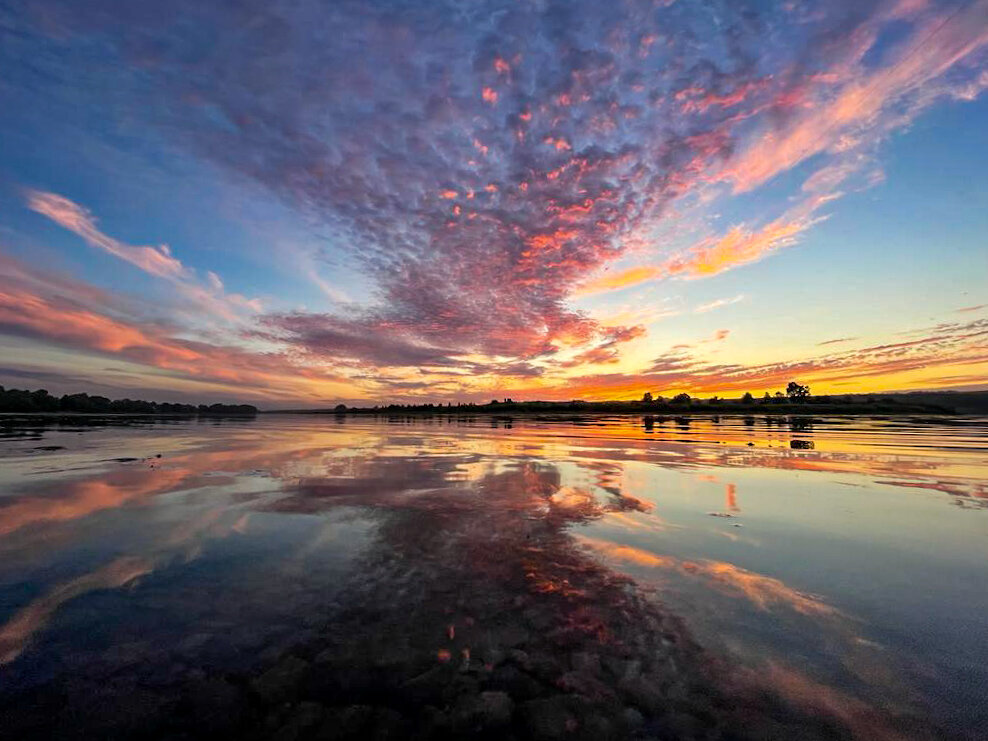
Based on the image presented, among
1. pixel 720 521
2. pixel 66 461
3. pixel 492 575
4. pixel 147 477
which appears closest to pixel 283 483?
pixel 147 477

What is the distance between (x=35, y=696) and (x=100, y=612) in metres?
1.69

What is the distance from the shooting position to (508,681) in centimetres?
377

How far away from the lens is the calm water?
11.1ft

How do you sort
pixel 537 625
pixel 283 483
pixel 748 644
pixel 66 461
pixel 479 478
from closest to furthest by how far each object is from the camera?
pixel 748 644, pixel 537 625, pixel 283 483, pixel 479 478, pixel 66 461

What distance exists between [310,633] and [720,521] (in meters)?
7.83

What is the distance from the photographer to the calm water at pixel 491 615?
3377 mm

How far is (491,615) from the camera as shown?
16.3 feet

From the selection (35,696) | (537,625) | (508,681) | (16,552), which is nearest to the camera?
(35,696)

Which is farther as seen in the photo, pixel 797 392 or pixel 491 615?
pixel 797 392

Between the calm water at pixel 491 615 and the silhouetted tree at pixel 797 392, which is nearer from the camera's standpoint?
the calm water at pixel 491 615

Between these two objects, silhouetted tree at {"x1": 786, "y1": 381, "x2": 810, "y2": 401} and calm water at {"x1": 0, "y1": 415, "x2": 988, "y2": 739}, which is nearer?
calm water at {"x1": 0, "y1": 415, "x2": 988, "y2": 739}

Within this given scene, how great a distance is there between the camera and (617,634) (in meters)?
4.60

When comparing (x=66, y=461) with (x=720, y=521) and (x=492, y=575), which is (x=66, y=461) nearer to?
(x=492, y=575)

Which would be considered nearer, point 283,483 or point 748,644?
point 748,644
